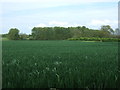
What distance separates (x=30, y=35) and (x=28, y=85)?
8063 cm

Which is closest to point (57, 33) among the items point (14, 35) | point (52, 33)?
point (52, 33)

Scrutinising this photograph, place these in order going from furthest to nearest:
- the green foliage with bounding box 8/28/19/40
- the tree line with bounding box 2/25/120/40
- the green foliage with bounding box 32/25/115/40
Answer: the green foliage with bounding box 32/25/115/40 < the tree line with bounding box 2/25/120/40 < the green foliage with bounding box 8/28/19/40

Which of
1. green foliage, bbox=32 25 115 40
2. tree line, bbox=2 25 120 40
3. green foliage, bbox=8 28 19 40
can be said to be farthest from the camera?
green foliage, bbox=32 25 115 40

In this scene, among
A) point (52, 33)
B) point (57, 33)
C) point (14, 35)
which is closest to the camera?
point (14, 35)

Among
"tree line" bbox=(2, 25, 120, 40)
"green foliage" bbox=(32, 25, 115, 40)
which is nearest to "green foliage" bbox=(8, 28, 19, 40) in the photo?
"tree line" bbox=(2, 25, 120, 40)

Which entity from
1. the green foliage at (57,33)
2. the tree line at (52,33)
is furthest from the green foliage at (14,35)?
the green foliage at (57,33)

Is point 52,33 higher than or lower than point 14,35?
higher

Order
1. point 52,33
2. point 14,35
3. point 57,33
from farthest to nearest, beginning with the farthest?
point 57,33 < point 52,33 < point 14,35

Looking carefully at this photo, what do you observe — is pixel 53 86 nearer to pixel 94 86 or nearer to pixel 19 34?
pixel 94 86

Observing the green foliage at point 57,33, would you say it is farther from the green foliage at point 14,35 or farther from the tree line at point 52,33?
the green foliage at point 14,35

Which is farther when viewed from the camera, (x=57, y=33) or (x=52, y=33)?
(x=57, y=33)

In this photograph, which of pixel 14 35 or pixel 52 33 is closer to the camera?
pixel 14 35

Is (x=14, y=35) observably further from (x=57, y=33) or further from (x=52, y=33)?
(x=57, y=33)

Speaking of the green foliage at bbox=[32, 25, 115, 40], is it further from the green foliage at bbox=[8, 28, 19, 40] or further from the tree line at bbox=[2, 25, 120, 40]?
the green foliage at bbox=[8, 28, 19, 40]
